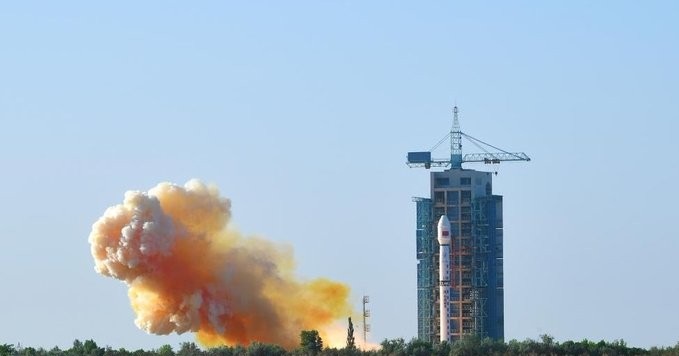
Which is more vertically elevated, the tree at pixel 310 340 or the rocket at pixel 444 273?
the rocket at pixel 444 273

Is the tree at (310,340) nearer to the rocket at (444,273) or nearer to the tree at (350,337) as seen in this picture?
the tree at (350,337)

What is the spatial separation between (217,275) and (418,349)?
16.2 metres

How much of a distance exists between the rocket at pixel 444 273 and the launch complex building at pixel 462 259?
8 cm

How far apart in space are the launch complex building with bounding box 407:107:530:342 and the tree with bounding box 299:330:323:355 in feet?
56.8

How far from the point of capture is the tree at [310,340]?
133000 millimetres

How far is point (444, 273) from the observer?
150 meters

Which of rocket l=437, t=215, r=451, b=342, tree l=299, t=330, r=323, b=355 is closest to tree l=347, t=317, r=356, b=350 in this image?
tree l=299, t=330, r=323, b=355

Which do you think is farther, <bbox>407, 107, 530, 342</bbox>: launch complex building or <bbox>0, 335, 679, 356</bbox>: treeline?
<bbox>407, 107, 530, 342</bbox>: launch complex building

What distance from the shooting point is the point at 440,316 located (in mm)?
152625

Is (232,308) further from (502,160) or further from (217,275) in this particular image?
(502,160)

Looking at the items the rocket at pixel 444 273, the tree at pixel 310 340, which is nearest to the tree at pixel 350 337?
the tree at pixel 310 340

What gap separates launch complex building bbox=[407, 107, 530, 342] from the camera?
151625 millimetres

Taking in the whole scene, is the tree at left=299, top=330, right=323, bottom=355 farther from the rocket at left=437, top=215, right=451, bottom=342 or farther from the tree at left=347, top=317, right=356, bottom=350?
the rocket at left=437, top=215, right=451, bottom=342

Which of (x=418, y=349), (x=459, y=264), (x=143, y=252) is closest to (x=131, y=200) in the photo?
(x=143, y=252)
